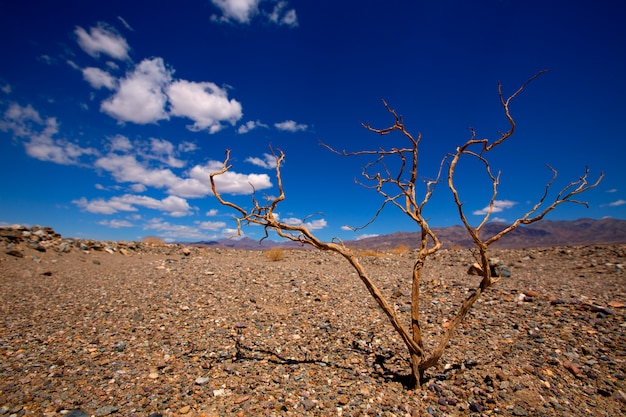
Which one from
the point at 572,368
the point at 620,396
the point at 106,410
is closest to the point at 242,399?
the point at 106,410

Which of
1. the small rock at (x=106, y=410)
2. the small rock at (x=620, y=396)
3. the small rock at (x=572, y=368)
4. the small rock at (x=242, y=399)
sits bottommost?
the small rock at (x=106, y=410)

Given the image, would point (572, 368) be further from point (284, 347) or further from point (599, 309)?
point (284, 347)

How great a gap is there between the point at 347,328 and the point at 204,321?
3.09 metres

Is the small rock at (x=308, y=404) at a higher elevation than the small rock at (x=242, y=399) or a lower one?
lower

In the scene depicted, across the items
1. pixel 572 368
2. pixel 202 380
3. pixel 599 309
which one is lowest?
pixel 202 380

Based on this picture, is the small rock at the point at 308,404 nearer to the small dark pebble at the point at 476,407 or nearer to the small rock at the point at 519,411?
the small dark pebble at the point at 476,407

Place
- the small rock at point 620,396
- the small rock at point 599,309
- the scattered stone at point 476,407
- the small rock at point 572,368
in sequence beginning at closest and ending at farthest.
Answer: the scattered stone at point 476,407 < the small rock at point 620,396 < the small rock at point 572,368 < the small rock at point 599,309

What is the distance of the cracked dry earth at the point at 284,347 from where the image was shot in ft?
13.2

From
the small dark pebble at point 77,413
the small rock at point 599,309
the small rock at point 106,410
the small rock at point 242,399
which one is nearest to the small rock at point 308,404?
the small rock at point 242,399

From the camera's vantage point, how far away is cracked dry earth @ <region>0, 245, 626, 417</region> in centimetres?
401

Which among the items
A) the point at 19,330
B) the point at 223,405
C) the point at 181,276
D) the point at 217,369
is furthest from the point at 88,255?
the point at 223,405

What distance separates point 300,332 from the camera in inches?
240

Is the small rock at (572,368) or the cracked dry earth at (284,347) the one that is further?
the small rock at (572,368)

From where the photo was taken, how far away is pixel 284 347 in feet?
18.2
